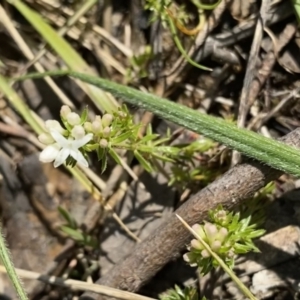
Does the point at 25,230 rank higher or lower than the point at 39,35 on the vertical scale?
lower

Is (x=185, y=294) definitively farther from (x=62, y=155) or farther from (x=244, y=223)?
(x=62, y=155)

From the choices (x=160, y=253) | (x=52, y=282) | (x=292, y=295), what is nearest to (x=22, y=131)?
(x=52, y=282)

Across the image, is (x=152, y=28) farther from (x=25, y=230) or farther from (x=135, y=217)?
(x=25, y=230)

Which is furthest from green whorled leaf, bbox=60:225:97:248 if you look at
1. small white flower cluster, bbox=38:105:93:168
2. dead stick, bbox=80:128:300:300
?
small white flower cluster, bbox=38:105:93:168

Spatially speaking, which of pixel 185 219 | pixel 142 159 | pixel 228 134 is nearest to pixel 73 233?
pixel 142 159

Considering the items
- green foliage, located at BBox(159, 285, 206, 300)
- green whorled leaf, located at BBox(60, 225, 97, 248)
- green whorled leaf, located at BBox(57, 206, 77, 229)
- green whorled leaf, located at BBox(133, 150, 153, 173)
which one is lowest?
green foliage, located at BBox(159, 285, 206, 300)

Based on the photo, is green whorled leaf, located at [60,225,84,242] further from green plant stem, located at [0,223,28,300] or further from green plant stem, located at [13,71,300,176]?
green plant stem, located at [13,71,300,176]
